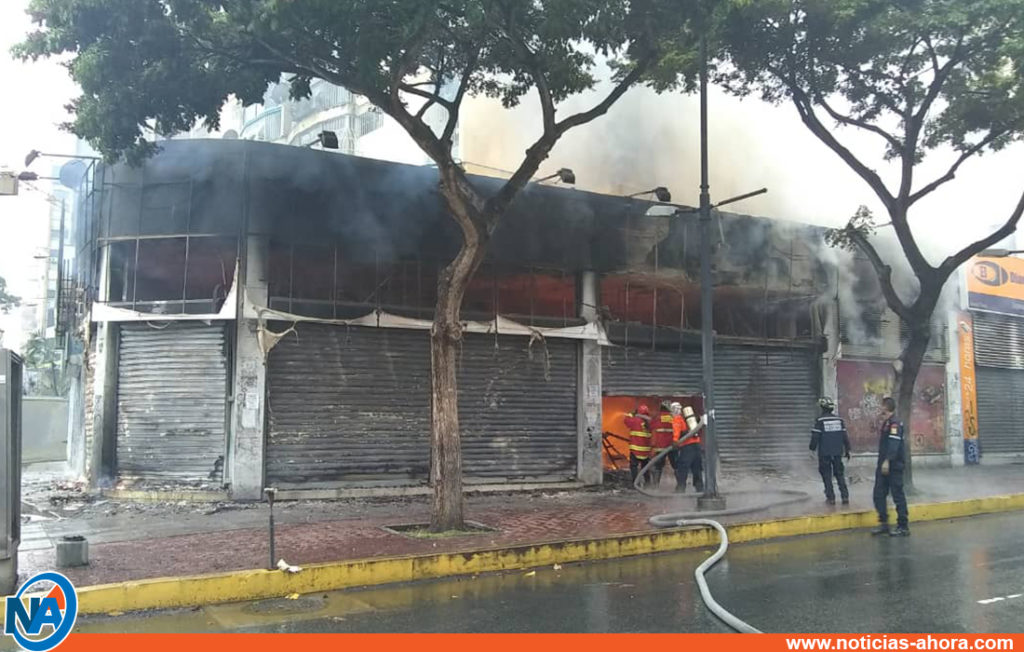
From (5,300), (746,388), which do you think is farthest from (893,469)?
(5,300)

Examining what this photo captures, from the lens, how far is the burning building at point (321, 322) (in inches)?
440

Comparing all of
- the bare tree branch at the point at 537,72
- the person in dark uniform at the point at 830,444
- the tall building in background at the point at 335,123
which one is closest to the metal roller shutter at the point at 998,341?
the person in dark uniform at the point at 830,444

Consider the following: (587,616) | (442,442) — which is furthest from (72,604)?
(442,442)

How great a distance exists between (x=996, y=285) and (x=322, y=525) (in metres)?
17.4

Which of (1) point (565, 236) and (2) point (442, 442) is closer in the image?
(2) point (442, 442)

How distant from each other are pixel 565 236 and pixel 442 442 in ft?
18.4

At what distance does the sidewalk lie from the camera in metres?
7.25

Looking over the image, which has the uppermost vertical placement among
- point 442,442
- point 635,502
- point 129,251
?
point 129,251

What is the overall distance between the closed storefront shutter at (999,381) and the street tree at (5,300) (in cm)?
3753

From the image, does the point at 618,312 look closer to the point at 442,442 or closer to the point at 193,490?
the point at 442,442

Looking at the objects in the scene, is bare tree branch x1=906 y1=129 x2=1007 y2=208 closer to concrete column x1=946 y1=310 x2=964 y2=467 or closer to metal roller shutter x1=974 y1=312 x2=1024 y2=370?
concrete column x1=946 y1=310 x2=964 y2=467

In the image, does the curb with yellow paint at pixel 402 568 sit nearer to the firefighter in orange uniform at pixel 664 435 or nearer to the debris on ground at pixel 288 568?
the debris on ground at pixel 288 568

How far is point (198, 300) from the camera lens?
11.2 meters

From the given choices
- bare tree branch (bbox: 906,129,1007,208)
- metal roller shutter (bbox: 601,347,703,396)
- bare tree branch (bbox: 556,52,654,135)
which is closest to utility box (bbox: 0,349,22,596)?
bare tree branch (bbox: 556,52,654,135)
